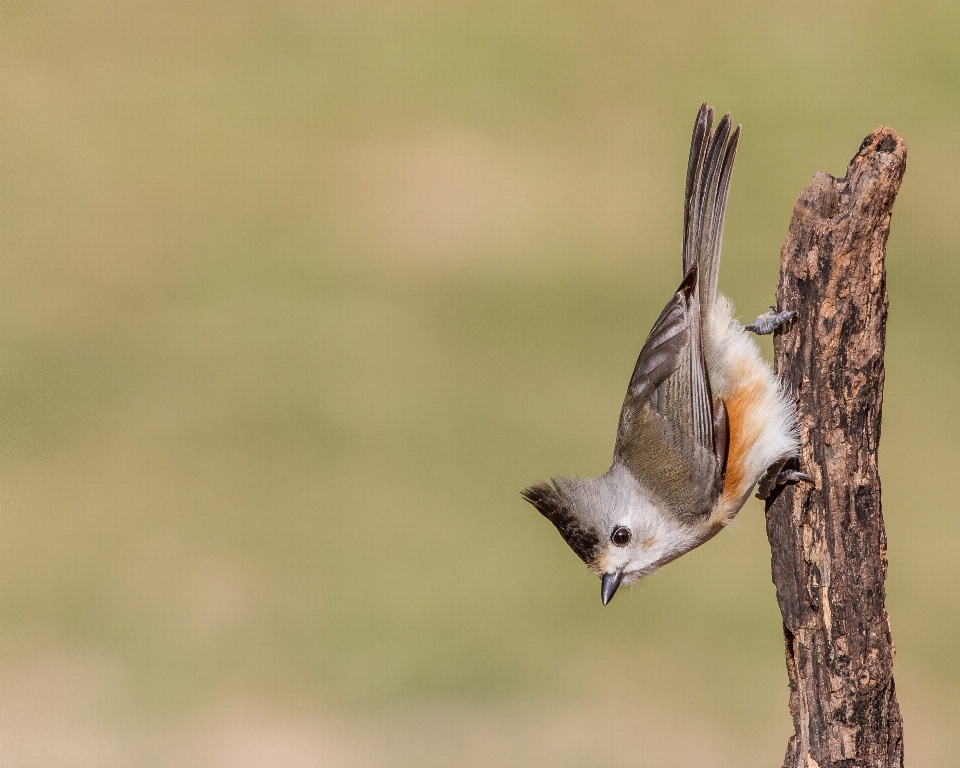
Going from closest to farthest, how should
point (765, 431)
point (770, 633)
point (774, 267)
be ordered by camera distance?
point (765, 431)
point (770, 633)
point (774, 267)

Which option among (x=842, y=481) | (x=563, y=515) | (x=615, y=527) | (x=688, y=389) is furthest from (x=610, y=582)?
(x=842, y=481)

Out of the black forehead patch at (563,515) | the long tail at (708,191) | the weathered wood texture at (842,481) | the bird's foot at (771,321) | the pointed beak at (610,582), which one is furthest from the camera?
the long tail at (708,191)

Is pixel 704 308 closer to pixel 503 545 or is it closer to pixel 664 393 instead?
pixel 664 393

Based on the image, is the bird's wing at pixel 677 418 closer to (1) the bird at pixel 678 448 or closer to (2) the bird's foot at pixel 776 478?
(1) the bird at pixel 678 448

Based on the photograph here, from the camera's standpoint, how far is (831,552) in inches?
152

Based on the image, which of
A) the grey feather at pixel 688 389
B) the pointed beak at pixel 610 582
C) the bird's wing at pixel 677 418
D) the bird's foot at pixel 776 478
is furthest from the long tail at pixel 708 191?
the pointed beak at pixel 610 582

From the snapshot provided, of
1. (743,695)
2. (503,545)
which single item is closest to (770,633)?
(743,695)

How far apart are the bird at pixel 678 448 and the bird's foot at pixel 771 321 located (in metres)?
0.28

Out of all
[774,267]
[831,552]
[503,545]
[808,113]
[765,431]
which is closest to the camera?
[831,552]

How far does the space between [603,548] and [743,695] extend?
126 inches

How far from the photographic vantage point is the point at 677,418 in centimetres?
488

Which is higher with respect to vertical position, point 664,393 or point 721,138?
point 721,138

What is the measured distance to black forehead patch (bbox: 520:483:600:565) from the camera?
4.60m

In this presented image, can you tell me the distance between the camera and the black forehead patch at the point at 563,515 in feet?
15.1
